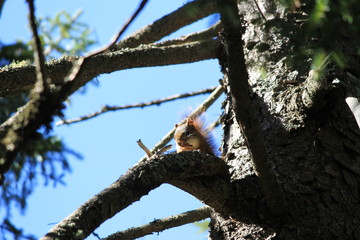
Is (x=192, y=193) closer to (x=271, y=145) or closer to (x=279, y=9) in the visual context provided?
(x=271, y=145)

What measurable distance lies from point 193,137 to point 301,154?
4.42ft

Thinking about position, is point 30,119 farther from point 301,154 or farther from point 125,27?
point 301,154

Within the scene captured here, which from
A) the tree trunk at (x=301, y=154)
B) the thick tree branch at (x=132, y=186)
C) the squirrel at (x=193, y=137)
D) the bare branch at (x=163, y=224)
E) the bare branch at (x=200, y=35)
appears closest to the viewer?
the thick tree branch at (x=132, y=186)

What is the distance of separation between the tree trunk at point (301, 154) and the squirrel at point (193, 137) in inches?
29.1

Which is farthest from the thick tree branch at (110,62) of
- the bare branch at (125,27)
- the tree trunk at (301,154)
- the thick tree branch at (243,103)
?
the bare branch at (125,27)

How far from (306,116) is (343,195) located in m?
0.41

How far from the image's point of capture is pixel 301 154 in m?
2.59

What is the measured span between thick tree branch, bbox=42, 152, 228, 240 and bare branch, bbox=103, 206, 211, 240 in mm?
740

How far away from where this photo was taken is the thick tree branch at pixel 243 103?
1803 millimetres

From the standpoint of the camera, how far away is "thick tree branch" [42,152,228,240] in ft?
5.80

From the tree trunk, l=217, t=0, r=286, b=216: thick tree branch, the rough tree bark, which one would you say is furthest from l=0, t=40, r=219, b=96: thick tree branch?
l=217, t=0, r=286, b=216: thick tree branch

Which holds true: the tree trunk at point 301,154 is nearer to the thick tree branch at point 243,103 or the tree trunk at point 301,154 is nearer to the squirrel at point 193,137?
the thick tree branch at point 243,103

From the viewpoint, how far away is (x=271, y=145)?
2670mm

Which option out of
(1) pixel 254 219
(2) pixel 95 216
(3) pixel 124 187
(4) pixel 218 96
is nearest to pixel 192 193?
(1) pixel 254 219
